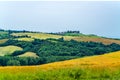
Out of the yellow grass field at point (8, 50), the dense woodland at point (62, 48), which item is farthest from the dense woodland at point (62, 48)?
the yellow grass field at point (8, 50)

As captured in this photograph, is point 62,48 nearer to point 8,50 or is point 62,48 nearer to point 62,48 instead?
point 62,48

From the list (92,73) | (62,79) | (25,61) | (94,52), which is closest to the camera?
(62,79)

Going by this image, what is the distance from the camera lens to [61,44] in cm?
17500

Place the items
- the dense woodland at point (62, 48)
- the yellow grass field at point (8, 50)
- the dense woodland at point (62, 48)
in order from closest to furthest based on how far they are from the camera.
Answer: the yellow grass field at point (8, 50), the dense woodland at point (62, 48), the dense woodland at point (62, 48)

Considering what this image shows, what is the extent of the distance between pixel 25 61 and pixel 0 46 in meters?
66.7

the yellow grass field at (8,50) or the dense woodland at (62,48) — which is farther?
the dense woodland at (62,48)

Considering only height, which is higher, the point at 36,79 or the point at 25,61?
the point at 36,79

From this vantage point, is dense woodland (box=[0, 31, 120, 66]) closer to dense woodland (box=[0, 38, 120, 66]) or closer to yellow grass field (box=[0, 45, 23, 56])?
dense woodland (box=[0, 38, 120, 66])

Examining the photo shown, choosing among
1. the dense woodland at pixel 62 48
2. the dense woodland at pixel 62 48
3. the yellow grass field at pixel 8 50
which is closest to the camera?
the yellow grass field at pixel 8 50

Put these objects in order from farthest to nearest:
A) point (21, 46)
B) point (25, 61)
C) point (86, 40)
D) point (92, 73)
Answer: point (86, 40) → point (21, 46) → point (25, 61) → point (92, 73)

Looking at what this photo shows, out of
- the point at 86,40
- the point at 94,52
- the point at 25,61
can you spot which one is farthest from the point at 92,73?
the point at 86,40

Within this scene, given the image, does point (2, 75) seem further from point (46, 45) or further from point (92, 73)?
point (46, 45)

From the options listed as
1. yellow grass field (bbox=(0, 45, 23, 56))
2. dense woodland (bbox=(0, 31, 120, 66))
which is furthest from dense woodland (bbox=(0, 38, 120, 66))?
yellow grass field (bbox=(0, 45, 23, 56))

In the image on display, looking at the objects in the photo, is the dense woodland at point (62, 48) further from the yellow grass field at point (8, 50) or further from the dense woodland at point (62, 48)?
the yellow grass field at point (8, 50)
